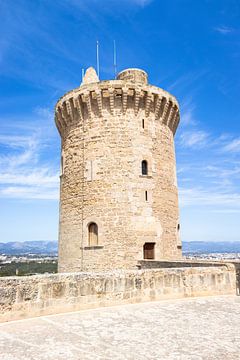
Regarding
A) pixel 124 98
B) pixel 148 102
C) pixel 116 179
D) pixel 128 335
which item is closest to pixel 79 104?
pixel 124 98

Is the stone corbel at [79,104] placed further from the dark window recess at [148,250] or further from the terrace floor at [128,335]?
the terrace floor at [128,335]

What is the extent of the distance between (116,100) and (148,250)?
715 cm

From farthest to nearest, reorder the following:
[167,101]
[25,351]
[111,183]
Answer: [167,101], [111,183], [25,351]

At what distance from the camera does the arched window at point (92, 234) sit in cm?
1417

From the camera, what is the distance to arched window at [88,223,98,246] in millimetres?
14167

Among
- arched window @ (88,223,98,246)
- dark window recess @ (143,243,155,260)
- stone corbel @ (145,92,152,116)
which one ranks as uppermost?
stone corbel @ (145,92,152,116)

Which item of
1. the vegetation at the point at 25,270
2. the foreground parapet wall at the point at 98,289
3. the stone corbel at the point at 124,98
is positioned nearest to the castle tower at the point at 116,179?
the stone corbel at the point at 124,98

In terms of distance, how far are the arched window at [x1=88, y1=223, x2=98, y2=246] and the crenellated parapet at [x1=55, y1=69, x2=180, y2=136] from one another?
5.19m

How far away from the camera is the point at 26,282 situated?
520 centimetres

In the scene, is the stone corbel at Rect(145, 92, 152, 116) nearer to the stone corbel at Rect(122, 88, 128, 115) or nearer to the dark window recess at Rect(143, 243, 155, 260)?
the stone corbel at Rect(122, 88, 128, 115)

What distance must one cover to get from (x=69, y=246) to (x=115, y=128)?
598cm

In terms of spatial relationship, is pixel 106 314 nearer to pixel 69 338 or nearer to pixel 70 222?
pixel 69 338

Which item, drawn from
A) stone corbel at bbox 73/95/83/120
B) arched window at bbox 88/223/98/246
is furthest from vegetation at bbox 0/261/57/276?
stone corbel at bbox 73/95/83/120

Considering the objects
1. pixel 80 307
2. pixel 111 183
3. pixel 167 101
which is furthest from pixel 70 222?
pixel 80 307
